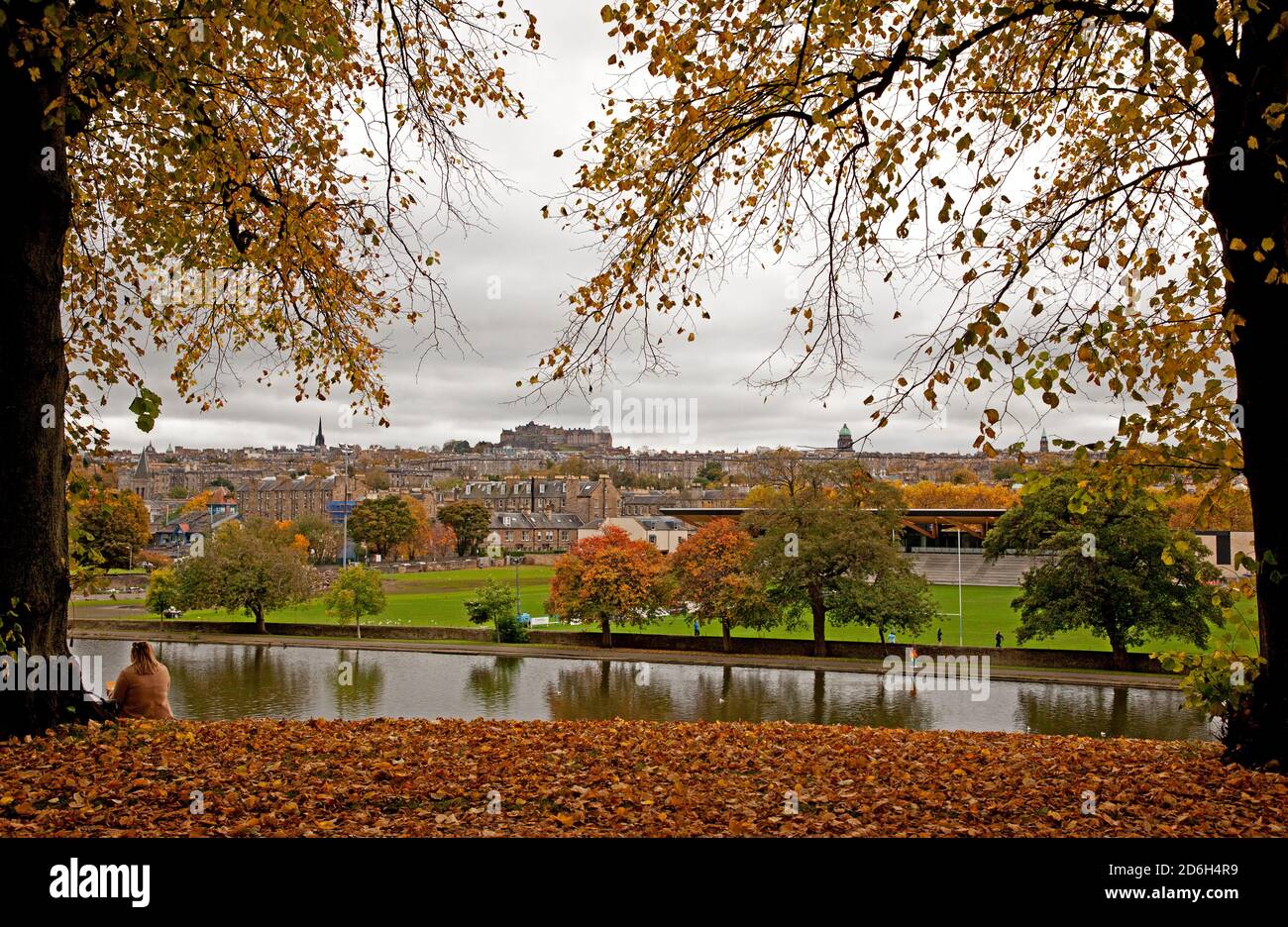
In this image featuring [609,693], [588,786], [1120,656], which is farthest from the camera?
[1120,656]

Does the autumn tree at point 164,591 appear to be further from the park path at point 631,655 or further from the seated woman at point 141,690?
the seated woman at point 141,690

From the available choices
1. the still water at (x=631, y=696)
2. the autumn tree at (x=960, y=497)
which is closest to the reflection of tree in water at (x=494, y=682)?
the still water at (x=631, y=696)

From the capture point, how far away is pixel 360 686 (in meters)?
25.6

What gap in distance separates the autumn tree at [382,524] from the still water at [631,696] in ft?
127

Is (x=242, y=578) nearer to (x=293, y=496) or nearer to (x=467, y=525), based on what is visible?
(x=467, y=525)

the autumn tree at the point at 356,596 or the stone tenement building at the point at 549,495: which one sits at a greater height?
the stone tenement building at the point at 549,495

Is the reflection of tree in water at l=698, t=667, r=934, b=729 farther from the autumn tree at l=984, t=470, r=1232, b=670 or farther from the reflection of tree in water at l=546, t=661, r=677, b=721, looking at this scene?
the autumn tree at l=984, t=470, r=1232, b=670

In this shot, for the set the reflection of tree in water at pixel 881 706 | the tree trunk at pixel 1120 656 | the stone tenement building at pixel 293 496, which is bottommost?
the reflection of tree in water at pixel 881 706

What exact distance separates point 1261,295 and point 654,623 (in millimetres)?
30737

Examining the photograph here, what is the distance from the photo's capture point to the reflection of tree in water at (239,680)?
71.4 ft

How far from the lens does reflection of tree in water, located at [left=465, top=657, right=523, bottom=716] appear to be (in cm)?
2288

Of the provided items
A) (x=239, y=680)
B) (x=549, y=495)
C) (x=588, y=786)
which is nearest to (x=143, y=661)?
(x=588, y=786)
